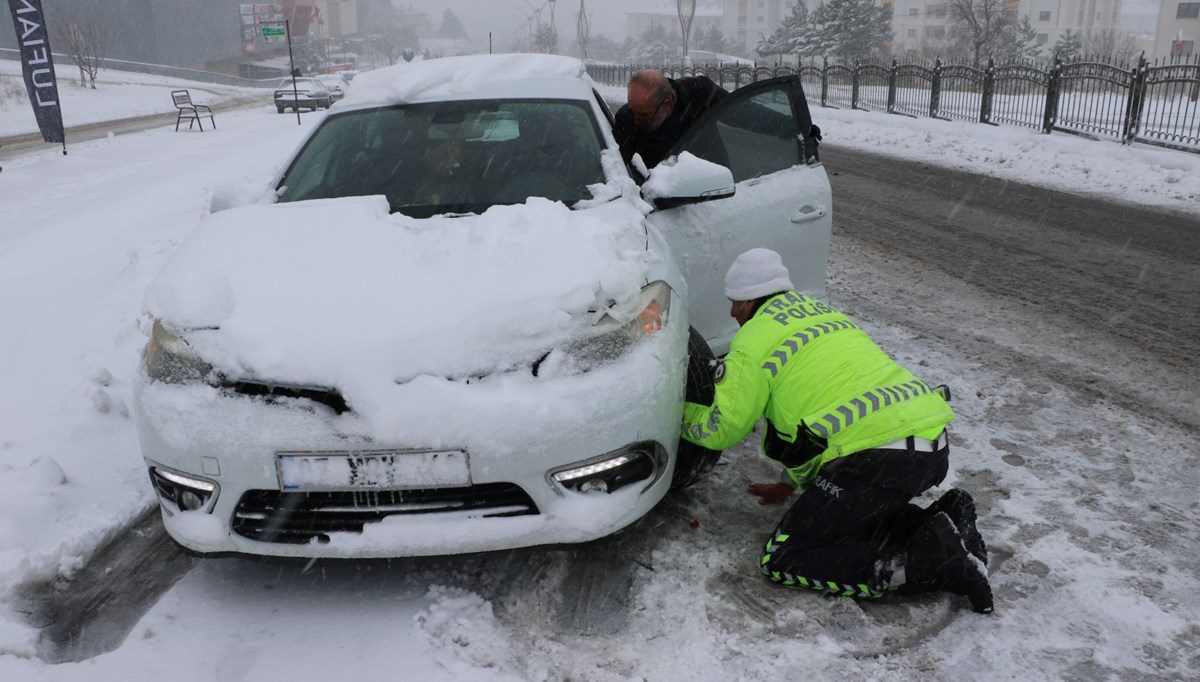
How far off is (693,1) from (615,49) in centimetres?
9229

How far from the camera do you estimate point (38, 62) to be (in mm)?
14414

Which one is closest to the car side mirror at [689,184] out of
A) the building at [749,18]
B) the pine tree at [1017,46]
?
the pine tree at [1017,46]

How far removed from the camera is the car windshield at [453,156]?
11.9 ft

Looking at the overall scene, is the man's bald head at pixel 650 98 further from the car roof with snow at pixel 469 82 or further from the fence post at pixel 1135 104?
the fence post at pixel 1135 104

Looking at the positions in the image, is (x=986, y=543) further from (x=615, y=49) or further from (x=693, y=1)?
(x=615, y=49)

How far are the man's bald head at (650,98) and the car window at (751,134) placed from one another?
774 mm

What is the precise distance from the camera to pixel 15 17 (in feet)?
44.5

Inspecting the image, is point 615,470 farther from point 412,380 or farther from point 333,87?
point 333,87

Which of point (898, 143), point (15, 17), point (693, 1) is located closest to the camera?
point (15, 17)

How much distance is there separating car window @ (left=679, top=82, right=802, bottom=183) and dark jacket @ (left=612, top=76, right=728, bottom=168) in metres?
0.55

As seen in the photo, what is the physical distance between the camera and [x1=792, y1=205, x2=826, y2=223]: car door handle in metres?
4.20

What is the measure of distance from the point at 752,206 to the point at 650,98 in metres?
1.24

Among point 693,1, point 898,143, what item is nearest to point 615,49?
point 693,1

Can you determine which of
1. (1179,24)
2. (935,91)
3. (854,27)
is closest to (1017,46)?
(854,27)
